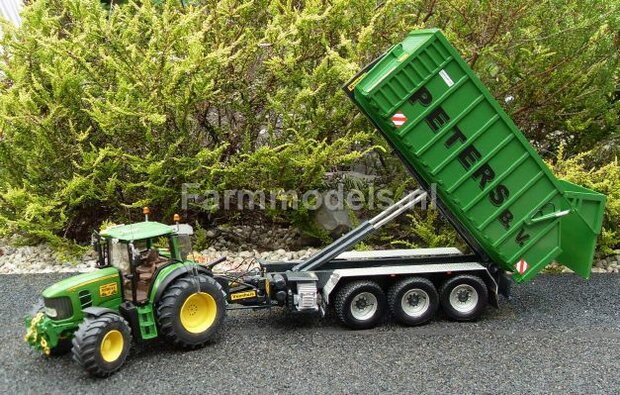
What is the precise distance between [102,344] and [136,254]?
0.87 meters

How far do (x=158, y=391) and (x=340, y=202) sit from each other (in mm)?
4728

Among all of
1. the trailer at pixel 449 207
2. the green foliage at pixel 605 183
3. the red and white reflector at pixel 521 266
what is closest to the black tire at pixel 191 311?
the trailer at pixel 449 207

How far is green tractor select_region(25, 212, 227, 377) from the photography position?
16.3 feet

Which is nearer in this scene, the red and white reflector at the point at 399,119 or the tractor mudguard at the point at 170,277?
the tractor mudguard at the point at 170,277

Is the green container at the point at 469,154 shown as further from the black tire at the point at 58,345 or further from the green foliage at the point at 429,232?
the black tire at the point at 58,345

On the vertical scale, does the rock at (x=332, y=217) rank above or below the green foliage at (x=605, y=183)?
above

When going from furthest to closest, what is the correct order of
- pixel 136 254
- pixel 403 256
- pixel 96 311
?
1. pixel 403 256
2. pixel 136 254
3. pixel 96 311

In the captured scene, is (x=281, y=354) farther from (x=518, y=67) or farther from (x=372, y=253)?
(x=518, y=67)

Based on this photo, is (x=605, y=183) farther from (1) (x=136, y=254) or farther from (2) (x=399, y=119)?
(1) (x=136, y=254)

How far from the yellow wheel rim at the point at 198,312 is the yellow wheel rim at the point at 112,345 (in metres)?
0.62

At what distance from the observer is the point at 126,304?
537cm

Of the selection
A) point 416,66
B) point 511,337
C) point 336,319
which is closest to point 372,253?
point 336,319

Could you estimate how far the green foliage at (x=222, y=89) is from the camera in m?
7.80

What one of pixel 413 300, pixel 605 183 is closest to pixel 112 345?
pixel 413 300
